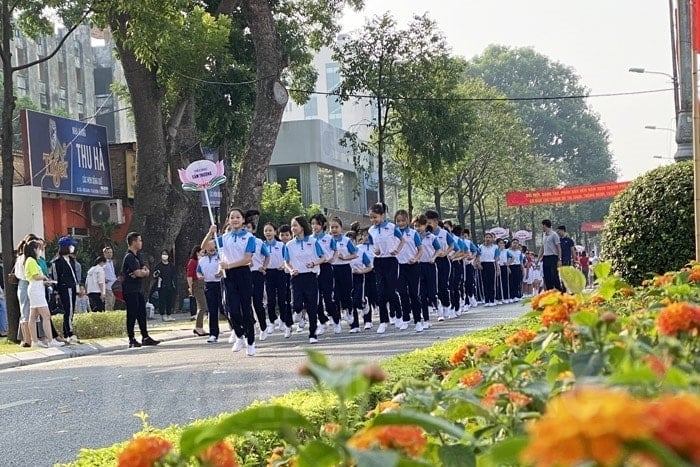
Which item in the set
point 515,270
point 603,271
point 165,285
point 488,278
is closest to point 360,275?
point 165,285

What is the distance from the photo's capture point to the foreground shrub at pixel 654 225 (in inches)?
473

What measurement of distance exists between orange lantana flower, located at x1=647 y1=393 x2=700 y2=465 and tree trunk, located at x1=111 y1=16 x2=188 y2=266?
25381 millimetres

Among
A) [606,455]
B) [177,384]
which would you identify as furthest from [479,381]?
[177,384]

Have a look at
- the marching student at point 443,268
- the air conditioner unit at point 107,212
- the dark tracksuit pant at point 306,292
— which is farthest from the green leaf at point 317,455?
the air conditioner unit at point 107,212

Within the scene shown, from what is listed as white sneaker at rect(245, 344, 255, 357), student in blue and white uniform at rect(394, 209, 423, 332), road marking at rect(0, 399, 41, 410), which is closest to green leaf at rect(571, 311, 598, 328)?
road marking at rect(0, 399, 41, 410)

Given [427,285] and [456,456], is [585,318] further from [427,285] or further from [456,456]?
[427,285]

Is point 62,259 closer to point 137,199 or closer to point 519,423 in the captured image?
point 137,199

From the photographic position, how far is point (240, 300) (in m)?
14.1

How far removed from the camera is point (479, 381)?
2.70m

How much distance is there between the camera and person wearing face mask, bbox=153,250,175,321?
27141 millimetres

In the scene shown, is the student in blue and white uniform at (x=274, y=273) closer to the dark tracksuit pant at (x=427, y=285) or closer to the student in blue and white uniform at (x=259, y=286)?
the student in blue and white uniform at (x=259, y=286)

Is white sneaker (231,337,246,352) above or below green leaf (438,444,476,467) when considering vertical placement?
below

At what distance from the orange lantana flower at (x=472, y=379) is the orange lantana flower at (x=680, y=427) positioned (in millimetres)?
1645

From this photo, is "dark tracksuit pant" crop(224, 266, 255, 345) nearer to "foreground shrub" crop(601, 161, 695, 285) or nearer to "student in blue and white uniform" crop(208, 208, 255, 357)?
"student in blue and white uniform" crop(208, 208, 255, 357)
